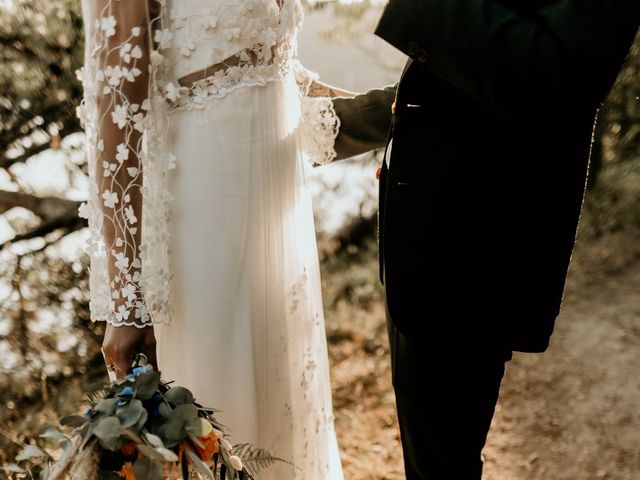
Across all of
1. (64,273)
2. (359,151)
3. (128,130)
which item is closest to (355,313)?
(64,273)

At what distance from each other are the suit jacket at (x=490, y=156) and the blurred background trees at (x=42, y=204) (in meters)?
1.57

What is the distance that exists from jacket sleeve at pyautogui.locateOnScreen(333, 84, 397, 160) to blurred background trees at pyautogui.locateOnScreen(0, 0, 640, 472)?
3.24ft

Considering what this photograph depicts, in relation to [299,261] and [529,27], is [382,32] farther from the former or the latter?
[299,261]

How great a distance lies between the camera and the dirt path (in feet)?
8.63

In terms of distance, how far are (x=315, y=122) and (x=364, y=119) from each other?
0.14m

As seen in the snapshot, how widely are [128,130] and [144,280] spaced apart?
28 centimetres

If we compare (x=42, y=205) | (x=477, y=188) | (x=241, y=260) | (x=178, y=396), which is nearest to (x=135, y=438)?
(x=178, y=396)

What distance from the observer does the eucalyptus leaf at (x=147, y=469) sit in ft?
2.88

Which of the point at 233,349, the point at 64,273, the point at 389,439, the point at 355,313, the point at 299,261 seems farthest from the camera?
the point at 355,313

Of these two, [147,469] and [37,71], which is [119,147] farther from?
[37,71]

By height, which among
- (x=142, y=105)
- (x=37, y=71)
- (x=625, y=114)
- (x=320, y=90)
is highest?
(x=625, y=114)

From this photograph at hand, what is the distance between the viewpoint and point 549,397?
3045mm

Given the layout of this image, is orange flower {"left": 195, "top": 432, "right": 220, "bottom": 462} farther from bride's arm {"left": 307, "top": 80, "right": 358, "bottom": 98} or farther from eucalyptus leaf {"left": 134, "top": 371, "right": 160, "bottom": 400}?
bride's arm {"left": 307, "top": 80, "right": 358, "bottom": 98}

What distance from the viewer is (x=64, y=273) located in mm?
2471
